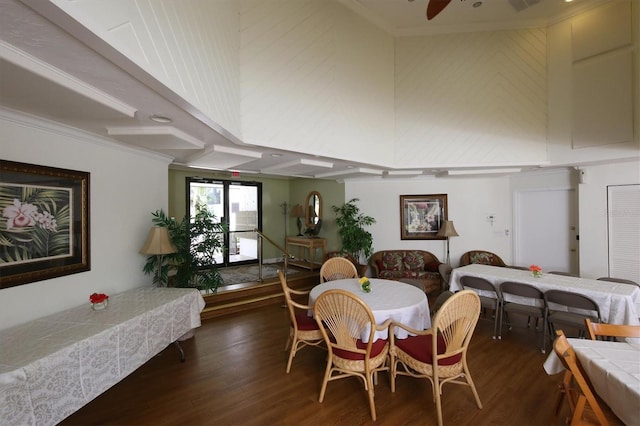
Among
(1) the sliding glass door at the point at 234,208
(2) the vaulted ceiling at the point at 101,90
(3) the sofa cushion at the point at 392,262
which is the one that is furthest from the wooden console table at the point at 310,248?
(2) the vaulted ceiling at the point at 101,90

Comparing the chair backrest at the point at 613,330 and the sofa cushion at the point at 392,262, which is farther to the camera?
the sofa cushion at the point at 392,262

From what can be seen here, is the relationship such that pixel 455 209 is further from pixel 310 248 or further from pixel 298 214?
pixel 298 214

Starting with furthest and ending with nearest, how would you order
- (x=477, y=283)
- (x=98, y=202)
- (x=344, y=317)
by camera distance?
1. (x=477, y=283)
2. (x=98, y=202)
3. (x=344, y=317)

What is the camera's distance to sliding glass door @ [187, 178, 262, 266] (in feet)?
21.3

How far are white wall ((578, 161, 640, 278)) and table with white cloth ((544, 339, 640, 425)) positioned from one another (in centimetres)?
359

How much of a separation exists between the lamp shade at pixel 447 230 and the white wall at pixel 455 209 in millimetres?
386

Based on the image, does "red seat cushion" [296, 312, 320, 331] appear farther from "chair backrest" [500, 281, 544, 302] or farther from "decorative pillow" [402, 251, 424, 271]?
"decorative pillow" [402, 251, 424, 271]

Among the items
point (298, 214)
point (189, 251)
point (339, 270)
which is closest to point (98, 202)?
point (189, 251)

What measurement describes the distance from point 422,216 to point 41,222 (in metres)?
6.21

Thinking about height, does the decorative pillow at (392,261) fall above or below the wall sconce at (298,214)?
below

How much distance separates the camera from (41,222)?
92.6 inches

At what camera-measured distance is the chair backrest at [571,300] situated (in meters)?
2.95

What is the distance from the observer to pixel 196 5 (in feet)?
7.31

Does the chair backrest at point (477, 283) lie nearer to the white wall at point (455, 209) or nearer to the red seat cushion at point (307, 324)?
the white wall at point (455, 209)
